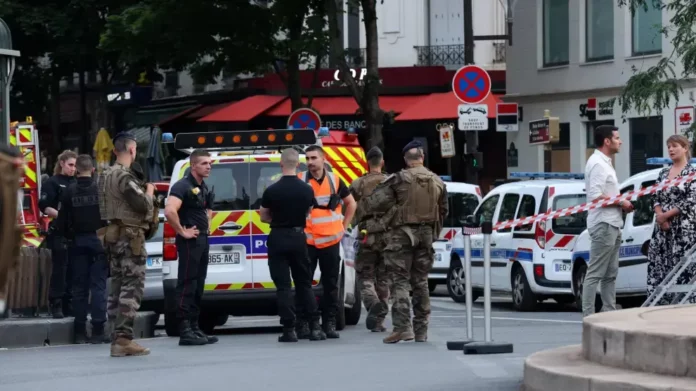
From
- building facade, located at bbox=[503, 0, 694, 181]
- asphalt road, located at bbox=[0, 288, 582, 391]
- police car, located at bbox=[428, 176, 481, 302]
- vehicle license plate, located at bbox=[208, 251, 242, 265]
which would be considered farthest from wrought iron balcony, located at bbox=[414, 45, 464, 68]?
vehicle license plate, located at bbox=[208, 251, 242, 265]

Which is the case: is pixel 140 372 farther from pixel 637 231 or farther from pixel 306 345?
pixel 637 231

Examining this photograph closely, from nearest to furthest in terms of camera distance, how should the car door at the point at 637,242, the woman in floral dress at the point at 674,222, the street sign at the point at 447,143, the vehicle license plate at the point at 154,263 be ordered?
the woman in floral dress at the point at 674,222 < the vehicle license plate at the point at 154,263 < the car door at the point at 637,242 < the street sign at the point at 447,143

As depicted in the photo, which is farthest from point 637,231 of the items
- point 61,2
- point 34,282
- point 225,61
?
point 61,2

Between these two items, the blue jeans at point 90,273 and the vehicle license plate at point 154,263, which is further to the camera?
the vehicle license plate at point 154,263

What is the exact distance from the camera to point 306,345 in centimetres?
1527

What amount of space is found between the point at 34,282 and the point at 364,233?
3579mm

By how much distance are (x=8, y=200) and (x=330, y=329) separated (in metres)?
10.2

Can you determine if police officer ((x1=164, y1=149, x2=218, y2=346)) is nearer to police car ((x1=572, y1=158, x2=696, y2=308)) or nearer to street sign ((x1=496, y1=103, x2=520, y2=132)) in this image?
police car ((x1=572, y1=158, x2=696, y2=308))

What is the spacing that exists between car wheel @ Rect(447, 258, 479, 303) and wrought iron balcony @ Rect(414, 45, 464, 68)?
19.1m

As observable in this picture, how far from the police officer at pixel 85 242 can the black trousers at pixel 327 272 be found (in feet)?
6.77

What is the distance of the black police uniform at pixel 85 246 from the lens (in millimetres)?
16562

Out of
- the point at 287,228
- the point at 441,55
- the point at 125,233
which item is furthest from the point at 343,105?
the point at 125,233

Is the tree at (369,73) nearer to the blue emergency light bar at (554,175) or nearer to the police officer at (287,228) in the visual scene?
the blue emergency light bar at (554,175)

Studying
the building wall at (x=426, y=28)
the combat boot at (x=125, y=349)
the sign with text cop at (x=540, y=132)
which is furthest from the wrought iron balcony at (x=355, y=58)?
the combat boot at (x=125, y=349)
